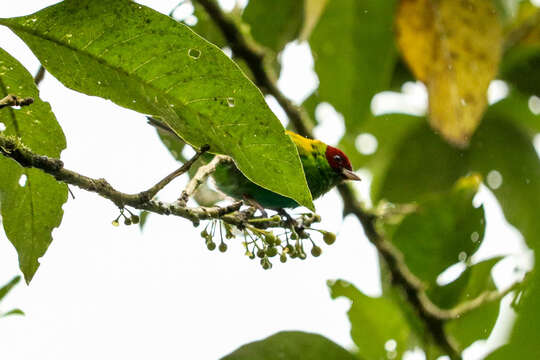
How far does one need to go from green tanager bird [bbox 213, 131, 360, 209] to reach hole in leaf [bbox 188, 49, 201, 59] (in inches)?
54.5

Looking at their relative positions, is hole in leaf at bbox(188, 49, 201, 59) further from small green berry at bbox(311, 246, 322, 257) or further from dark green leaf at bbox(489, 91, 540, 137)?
dark green leaf at bbox(489, 91, 540, 137)

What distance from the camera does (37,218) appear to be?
5.87 ft

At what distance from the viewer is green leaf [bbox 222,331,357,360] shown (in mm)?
2307

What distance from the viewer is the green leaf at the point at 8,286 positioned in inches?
90.7

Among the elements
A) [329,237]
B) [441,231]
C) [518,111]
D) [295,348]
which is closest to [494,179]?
[518,111]

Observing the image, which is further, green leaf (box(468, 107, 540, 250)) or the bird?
green leaf (box(468, 107, 540, 250))

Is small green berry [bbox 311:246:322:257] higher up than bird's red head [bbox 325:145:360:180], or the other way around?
bird's red head [bbox 325:145:360:180]

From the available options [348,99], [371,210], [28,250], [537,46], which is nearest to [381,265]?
[371,210]

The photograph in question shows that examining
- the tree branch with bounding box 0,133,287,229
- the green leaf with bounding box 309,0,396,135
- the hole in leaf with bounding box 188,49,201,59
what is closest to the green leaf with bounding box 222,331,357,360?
the tree branch with bounding box 0,133,287,229

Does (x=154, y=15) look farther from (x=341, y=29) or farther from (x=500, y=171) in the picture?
(x=500, y=171)

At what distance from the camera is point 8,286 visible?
2.32m

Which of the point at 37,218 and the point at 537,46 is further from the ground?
the point at 537,46

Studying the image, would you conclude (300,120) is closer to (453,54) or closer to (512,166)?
(453,54)

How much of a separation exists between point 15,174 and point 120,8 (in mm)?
548
